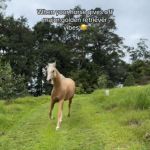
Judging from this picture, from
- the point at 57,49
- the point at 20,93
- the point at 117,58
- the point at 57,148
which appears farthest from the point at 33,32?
the point at 57,148

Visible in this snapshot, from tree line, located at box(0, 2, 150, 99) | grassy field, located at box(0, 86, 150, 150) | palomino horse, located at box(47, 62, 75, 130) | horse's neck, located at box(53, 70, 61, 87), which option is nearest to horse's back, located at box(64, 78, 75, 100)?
palomino horse, located at box(47, 62, 75, 130)

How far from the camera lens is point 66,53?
79250mm

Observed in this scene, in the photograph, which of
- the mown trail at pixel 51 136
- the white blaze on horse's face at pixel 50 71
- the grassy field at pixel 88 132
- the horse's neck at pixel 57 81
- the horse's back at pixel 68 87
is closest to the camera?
the grassy field at pixel 88 132

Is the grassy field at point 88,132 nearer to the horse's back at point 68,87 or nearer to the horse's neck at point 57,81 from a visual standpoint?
the horse's back at point 68,87

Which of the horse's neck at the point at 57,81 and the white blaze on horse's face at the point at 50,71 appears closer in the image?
the white blaze on horse's face at the point at 50,71

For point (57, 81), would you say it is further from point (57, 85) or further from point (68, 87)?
point (68, 87)

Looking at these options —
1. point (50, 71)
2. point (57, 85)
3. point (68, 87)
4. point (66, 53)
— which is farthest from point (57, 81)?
point (66, 53)

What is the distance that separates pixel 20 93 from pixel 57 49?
29.4 meters

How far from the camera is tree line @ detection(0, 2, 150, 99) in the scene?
7569cm

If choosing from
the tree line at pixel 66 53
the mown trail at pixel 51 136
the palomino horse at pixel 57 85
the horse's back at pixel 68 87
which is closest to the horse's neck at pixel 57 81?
the palomino horse at pixel 57 85

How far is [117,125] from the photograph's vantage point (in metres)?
16.4

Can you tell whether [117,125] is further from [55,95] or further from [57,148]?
[57,148]

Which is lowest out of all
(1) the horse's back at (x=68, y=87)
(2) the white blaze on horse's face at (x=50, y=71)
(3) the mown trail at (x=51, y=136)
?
(3) the mown trail at (x=51, y=136)

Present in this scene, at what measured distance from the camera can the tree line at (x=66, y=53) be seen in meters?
75.7
